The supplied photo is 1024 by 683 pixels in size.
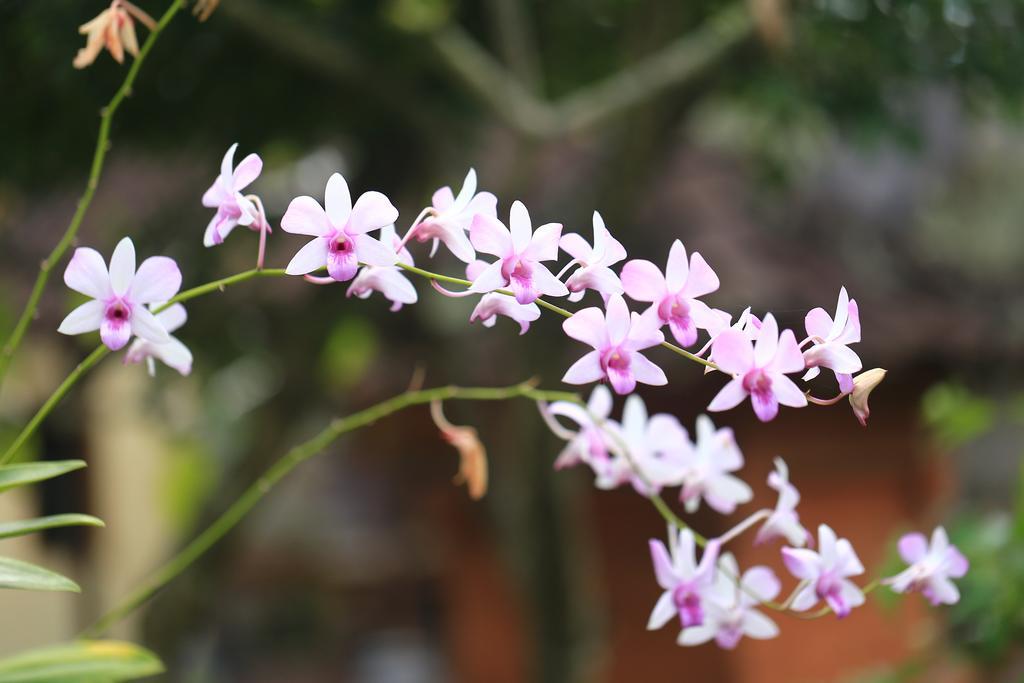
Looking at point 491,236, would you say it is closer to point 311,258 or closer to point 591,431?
point 311,258

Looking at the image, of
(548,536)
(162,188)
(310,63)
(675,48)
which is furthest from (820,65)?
(162,188)

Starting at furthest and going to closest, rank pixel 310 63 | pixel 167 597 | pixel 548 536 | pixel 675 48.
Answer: pixel 167 597 < pixel 548 536 < pixel 675 48 < pixel 310 63

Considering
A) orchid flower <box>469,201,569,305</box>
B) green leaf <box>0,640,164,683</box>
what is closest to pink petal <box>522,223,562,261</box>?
orchid flower <box>469,201,569,305</box>

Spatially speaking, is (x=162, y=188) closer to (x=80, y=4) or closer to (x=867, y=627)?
(x=80, y=4)

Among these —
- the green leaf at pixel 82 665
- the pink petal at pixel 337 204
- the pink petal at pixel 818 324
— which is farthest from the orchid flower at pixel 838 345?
the green leaf at pixel 82 665

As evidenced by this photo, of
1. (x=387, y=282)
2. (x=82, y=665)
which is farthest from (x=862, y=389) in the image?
(x=82, y=665)
